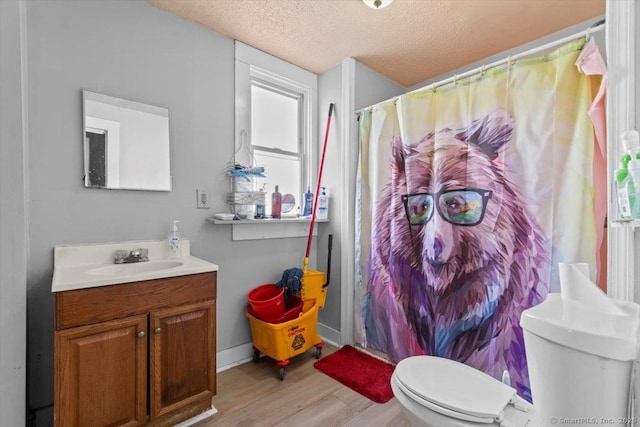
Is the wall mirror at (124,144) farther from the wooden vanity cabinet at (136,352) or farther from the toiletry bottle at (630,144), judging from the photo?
the toiletry bottle at (630,144)

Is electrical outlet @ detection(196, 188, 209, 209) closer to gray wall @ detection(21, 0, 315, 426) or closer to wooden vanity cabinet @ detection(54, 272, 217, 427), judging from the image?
gray wall @ detection(21, 0, 315, 426)

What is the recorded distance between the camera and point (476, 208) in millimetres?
1618

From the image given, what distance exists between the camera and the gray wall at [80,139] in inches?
55.2

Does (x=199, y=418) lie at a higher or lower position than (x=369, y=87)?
lower

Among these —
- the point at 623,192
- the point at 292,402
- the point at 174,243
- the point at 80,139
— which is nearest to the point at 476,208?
the point at 623,192

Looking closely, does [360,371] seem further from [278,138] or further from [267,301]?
[278,138]

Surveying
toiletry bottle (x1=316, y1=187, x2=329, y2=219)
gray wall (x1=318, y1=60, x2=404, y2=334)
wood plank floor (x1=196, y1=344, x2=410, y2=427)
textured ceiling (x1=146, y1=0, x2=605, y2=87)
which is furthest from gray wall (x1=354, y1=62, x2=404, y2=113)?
wood plank floor (x1=196, y1=344, x2=410, y2=427)

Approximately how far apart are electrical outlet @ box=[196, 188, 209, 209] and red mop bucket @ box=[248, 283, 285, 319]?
0.74 meters

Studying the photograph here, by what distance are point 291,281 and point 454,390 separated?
1.28 meters

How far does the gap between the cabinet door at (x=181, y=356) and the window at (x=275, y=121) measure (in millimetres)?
1044

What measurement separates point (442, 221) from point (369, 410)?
1182mm

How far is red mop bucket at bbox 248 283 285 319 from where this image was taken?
202cm

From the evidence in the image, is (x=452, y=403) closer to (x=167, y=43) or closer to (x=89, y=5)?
(x=167, y=43)

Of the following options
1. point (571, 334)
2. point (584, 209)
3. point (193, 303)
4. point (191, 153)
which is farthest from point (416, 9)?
point (193, 303)
